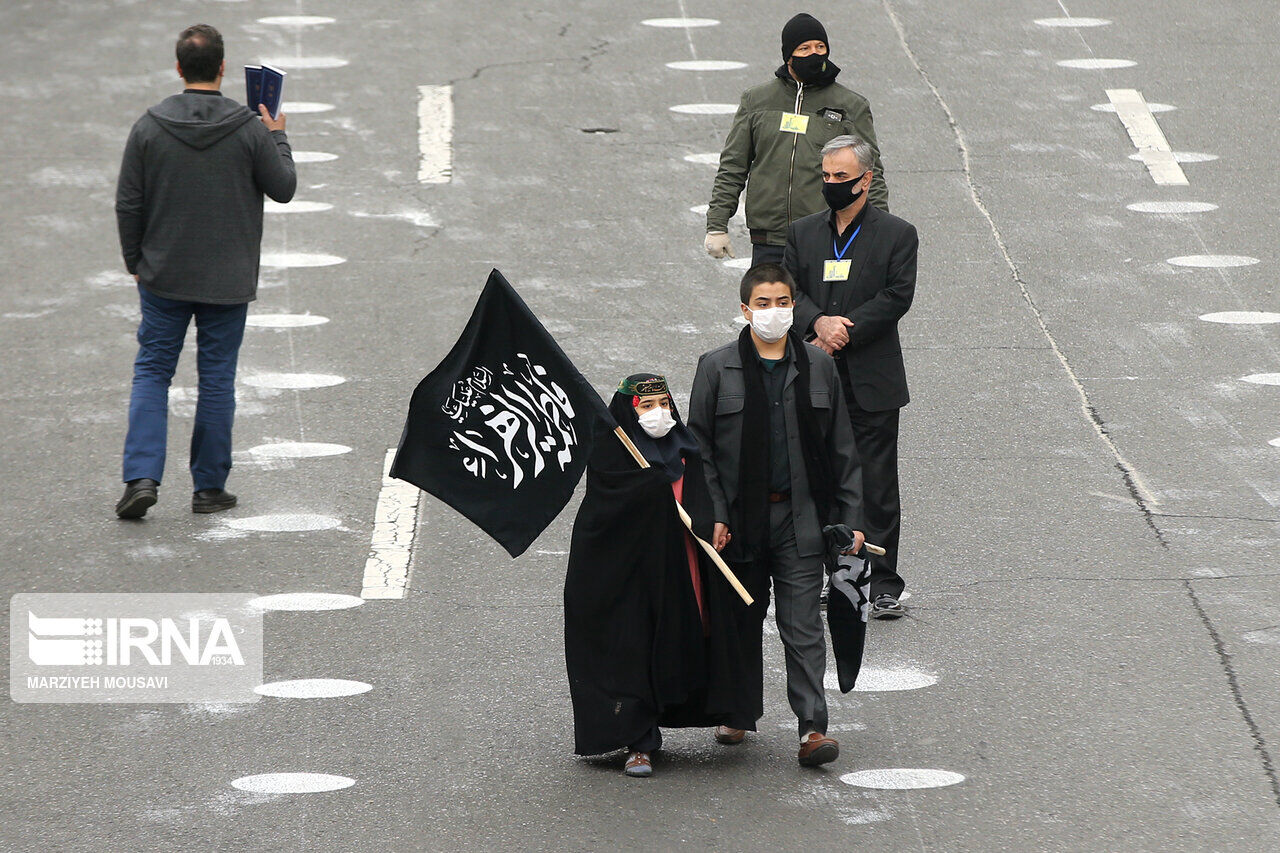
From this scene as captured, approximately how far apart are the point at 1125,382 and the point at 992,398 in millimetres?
811

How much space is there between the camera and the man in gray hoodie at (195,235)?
8.12 m

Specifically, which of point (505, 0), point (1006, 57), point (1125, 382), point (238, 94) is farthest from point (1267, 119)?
point (238, 94)

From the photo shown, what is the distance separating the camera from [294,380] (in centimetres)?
997

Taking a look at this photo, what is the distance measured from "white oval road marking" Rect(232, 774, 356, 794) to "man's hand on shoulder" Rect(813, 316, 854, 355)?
9.03 ft

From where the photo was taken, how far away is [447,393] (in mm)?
6012

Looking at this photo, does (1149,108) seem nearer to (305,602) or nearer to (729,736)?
(305,602)

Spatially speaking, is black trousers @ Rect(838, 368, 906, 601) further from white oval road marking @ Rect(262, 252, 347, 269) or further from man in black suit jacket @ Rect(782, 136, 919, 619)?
white oval road marking @ Rect(262, 252, 347, 269)

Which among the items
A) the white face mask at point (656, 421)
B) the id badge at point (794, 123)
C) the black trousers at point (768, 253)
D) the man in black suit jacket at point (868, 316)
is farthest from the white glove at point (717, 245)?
the white face mask at point (656, 421)

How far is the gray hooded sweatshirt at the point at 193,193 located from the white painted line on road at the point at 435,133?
476cm

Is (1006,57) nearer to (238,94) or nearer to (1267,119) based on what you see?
(1267,119)

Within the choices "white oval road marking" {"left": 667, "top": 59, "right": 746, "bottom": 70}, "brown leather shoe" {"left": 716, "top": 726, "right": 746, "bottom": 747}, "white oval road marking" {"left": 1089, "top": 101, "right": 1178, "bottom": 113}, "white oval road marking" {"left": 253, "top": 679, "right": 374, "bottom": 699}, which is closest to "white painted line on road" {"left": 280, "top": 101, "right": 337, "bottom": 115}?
"white oval road marking" {"left": 667, "top": 59, "right": 746, "bottom": 70}

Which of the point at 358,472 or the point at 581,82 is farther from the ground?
the point at 581,82

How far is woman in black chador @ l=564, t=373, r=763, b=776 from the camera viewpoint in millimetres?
5781

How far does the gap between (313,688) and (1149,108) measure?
32.8 feet
